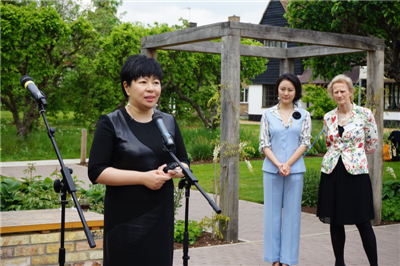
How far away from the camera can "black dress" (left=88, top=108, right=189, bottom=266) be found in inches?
109

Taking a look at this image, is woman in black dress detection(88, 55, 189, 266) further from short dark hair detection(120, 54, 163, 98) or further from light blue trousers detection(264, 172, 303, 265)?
light blue trousers detection(264, 172, 303, 265)

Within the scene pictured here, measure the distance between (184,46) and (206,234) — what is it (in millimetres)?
3327

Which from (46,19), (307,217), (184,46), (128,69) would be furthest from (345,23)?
(46,19)

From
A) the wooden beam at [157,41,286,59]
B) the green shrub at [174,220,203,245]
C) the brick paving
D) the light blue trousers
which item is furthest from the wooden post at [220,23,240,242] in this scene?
the wooden beam at [157,41,286,59]

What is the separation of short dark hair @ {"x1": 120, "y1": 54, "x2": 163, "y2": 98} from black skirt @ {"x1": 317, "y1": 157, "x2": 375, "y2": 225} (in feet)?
9.20

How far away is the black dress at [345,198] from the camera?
4.90 metres

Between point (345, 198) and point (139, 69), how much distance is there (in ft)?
9.97

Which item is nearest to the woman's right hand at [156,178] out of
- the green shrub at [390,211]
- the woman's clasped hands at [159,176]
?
the woman's clasped hands at [159,176]

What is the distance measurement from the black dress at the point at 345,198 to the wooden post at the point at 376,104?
2.77 m

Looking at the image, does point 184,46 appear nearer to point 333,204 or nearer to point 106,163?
point 333,204

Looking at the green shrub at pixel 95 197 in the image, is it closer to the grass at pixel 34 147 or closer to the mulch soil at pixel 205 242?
the mulch soil at pixel 205 242

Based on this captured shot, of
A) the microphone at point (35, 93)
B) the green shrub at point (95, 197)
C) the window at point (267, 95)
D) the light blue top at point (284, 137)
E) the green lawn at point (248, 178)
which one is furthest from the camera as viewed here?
the window at point (267, 95)

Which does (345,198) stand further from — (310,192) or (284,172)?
(310,192)

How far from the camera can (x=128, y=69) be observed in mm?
2854
